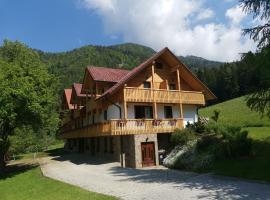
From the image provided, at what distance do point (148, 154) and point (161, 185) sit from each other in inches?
391

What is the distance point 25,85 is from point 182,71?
51.4 ft

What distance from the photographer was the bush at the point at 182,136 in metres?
27.9

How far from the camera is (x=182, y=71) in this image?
34875 millimetres

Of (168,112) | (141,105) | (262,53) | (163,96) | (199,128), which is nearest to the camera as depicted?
(262,53)

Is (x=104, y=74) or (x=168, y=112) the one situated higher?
(x=104, y=74)

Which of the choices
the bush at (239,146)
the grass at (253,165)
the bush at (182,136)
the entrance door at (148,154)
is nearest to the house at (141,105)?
the entrance door at (148,154)

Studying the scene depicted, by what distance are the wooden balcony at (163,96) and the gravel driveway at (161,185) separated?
7.11 metres

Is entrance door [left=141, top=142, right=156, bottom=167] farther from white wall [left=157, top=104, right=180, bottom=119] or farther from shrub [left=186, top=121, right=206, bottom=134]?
white wall [left=157, top=104, right=180, bottom=119]

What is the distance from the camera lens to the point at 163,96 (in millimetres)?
31719

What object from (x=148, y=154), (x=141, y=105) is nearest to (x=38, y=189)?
(x=148, y=154)

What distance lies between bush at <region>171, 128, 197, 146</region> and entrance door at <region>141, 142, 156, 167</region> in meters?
1.93

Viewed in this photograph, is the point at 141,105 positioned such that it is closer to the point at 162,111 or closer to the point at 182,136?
the point at 162,111

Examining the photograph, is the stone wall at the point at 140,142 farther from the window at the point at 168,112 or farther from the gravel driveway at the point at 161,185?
the window at the point at 168,112

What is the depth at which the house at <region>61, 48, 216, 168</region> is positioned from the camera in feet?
92.4
